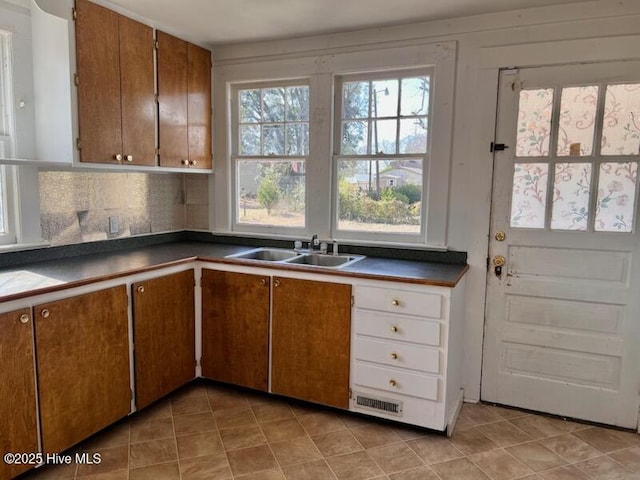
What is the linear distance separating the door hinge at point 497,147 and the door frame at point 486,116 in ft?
0.08

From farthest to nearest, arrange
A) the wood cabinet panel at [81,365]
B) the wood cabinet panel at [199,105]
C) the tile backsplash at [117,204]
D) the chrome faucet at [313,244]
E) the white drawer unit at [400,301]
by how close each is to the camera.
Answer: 1. the wood cabinet panel at [199,105]
2. the chrome faucet at [313,244]
3. the tile backsplash at [117,204]
4. the white drawer unit at [400,301]
5. the wood cabinet panel at [81,365]

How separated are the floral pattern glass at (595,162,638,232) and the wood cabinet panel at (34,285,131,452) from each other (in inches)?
104

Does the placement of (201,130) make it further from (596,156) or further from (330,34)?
(596,156)

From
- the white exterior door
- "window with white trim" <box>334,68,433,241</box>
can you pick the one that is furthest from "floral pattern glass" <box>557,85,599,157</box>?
"window with white trim" <box>334,68,433,241</box>

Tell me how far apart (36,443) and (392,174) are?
242 cm

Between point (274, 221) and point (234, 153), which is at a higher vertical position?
point (234, 153)

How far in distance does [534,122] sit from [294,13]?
5.05ft

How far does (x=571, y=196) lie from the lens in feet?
8.34

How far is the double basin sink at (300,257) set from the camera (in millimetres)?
2951

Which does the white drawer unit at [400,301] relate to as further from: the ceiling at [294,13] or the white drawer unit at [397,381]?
the ceiling at [294,13]

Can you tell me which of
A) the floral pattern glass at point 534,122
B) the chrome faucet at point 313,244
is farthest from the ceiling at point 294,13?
the chrome faucet at point 313,244

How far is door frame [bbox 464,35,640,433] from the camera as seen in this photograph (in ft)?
7.89

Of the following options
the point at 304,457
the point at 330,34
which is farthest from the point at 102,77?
the point at 304,457

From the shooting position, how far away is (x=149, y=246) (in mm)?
3271
